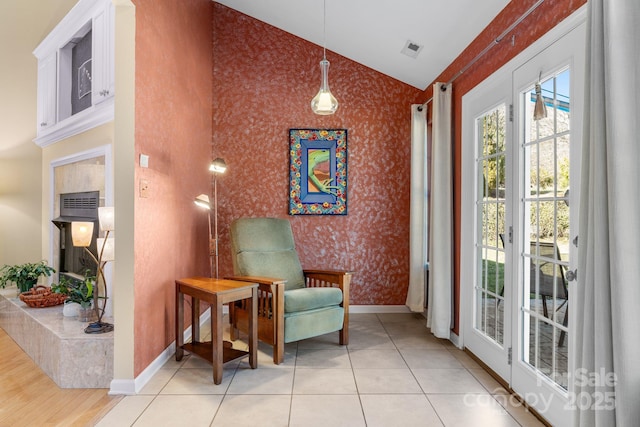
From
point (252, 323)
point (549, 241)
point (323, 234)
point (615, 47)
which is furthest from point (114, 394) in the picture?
point (615, 47)

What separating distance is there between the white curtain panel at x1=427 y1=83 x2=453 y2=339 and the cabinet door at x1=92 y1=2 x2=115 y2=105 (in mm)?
2546

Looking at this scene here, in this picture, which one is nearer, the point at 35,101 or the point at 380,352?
the point at 380,352

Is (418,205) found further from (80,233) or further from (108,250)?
(80,233)

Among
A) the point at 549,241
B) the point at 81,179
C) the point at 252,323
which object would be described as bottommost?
the point at 252,323

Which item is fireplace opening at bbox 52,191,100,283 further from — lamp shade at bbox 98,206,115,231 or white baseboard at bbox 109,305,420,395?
white baseboard at bbox 109,305,420,395

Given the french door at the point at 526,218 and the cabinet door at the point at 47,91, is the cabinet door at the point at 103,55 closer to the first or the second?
the cabinet door at the point at 47,91

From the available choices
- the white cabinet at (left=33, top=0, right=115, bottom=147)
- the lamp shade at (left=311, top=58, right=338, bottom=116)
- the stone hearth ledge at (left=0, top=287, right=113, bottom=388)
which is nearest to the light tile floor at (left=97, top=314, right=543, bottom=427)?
the stone hearth ledge at (left=0, top=287, right=113, bottom=388)

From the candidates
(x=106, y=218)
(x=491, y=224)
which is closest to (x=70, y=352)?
(x=106, y=218)

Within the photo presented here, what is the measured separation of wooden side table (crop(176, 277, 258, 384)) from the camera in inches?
90.7

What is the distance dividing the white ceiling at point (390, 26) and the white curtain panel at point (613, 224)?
126 centimetres

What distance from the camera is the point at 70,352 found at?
2.28 m

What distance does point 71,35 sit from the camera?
10.3ft

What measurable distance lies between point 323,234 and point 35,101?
137 inches

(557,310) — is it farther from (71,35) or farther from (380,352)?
(71,35)
